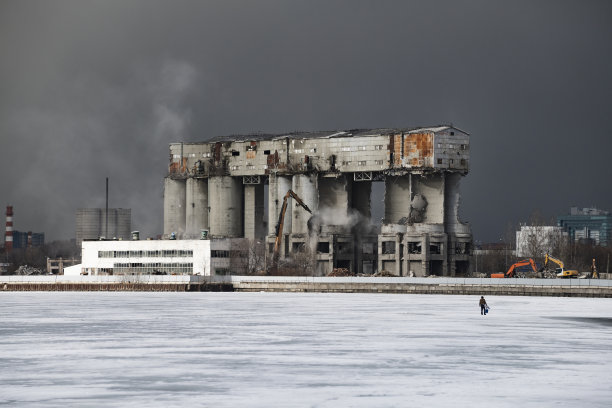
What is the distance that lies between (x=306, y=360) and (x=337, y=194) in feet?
355

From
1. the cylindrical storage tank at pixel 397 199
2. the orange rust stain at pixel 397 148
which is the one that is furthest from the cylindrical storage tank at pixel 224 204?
the orange rust stain at pixel 397 148

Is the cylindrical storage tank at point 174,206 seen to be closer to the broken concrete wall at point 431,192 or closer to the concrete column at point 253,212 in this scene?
the concrete column at point 253,212

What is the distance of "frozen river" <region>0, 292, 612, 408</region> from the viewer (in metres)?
31.2

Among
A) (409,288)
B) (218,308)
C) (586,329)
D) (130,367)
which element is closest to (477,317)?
(586,329)

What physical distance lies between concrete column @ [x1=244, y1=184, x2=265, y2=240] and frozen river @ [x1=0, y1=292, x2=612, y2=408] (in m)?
88.3

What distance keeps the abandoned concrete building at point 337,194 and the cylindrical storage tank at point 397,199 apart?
13 cm

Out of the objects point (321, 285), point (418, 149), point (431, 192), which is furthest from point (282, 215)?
point (321, 285)

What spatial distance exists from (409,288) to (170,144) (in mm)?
61467

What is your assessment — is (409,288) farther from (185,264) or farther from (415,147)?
(185,264)

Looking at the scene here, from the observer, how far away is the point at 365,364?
38656 mm

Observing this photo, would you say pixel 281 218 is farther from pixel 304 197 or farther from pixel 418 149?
pixel 418 149

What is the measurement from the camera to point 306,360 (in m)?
40.0

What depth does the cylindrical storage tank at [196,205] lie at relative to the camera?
521ft

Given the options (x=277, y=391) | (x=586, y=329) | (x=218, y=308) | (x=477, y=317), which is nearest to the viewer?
(x=277, y=391)
